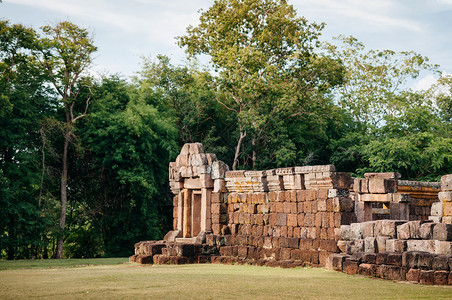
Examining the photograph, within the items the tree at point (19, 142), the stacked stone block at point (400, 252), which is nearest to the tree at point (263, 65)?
the tree at point (19, 142)

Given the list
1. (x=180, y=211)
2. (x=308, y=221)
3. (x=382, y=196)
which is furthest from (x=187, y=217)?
(x=382, y=196)

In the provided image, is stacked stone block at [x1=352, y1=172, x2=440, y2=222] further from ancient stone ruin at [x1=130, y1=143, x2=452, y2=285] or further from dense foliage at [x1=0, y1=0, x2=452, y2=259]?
dense foliage at [x1=0, y1=0, x2=452, y2=259]

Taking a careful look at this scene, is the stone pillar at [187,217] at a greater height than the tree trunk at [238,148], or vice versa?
the tree trunk at [238,148]

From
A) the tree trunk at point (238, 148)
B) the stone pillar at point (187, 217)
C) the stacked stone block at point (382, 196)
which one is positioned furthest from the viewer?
the tree trunk at point (238, 148)

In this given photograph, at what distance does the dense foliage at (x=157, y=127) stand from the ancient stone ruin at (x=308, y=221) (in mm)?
6965

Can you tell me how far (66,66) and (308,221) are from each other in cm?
1442

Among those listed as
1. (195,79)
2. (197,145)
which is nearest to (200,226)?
(197,145)

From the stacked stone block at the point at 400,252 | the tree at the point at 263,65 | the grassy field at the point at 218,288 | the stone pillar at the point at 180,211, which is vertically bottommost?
the grassy field at the point at 218,288

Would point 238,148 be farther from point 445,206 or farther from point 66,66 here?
point 445,206

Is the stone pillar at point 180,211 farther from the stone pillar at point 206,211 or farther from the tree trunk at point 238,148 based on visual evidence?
the tree trunk at point 238,148

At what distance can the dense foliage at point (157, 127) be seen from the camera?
22.7m

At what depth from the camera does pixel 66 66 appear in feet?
79.0

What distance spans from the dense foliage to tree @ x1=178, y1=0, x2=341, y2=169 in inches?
2.5

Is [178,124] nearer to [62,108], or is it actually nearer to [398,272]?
[62,108]
